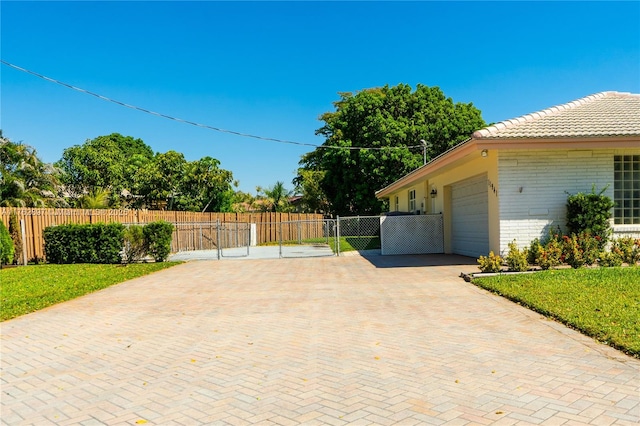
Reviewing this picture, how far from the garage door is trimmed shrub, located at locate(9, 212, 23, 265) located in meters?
15.9

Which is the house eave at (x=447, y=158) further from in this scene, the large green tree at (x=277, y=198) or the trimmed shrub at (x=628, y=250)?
the large green tree at (x=277, y=198)

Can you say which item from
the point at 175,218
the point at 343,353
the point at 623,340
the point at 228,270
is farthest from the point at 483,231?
the point at 175,218

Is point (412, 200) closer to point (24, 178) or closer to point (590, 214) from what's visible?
point (590, 214)

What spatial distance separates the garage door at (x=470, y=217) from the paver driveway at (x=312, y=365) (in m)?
5.64

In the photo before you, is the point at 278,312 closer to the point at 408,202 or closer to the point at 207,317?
the point at 207,317

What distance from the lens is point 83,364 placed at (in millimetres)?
4914

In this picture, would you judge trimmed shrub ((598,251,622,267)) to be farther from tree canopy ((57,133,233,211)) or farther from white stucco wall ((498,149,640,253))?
tree canopy ((57,133,233,211))

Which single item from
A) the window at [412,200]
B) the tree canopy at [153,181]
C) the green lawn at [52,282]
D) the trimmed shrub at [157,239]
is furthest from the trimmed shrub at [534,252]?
the tree canopy at [153,181]

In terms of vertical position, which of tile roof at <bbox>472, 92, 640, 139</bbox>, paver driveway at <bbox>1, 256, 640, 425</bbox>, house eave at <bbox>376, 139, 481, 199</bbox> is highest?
tile roof at <bbox>472, 92, 640, 139</bbox>

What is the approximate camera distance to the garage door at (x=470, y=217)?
13352 mm

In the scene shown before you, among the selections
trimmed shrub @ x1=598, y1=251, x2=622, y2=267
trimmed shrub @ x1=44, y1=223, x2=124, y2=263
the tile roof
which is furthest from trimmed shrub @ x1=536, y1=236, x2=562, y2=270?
trimmed shrub @ x1=44, y1=223, x2=124, y2=263

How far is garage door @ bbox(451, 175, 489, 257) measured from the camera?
13352mm

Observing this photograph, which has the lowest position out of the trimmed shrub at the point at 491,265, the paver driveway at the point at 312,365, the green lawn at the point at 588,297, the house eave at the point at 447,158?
the paver driveway at the point at 312,365

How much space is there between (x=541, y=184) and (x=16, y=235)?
1743 cm
